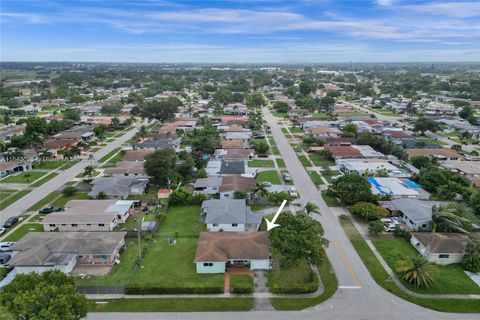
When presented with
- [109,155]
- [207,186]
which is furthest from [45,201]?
[109,155]

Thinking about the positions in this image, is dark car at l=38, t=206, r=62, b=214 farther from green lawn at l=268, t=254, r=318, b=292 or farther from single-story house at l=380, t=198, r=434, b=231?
single-story house at l=380, t=198, r=434, b=231

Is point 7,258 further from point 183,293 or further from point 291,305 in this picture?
point 291,305

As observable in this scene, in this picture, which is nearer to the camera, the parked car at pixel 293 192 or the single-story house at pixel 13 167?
the parked car at pixel 293 192

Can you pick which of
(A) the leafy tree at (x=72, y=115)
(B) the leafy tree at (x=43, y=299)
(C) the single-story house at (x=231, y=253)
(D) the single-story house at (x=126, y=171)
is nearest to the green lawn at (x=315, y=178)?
(C) the single-story house at (x=231, y=253)

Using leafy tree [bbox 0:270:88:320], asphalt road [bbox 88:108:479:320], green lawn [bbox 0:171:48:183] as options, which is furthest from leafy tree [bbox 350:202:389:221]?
green lawn [bbox 0:171:48:183]

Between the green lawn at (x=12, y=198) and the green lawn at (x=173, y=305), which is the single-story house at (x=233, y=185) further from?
the green lawn at (x=12, y=198)

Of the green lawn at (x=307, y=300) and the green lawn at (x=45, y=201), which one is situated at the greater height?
the green lawn at (x=45, y=201)

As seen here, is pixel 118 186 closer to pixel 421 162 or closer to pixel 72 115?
pixel 421 162

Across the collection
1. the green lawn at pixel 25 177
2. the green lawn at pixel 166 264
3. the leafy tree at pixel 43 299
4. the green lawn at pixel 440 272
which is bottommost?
the green lawn at pixel 440 272
